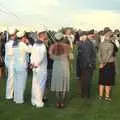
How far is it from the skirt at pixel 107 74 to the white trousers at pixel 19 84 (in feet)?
7.21

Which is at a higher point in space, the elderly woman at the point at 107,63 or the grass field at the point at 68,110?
the elderly woman at the point at 107,63

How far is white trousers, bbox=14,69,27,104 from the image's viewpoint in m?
15.1

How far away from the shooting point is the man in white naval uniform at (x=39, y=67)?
47.6 feet

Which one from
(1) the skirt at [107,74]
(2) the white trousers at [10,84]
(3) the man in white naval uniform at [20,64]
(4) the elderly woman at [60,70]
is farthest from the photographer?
(2) the white trousers at [10,84]

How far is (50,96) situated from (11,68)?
153cm

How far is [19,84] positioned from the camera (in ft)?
50.1

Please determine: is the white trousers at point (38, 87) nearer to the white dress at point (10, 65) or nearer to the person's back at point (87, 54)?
the white dress at point (10, 65)

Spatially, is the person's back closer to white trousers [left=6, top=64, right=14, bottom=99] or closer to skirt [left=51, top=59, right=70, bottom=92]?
skirt [left=51, top=59, right=70, bottom=92]

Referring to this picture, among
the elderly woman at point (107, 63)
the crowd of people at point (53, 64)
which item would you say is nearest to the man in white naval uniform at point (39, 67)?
the crowd of people at point (53, 64)

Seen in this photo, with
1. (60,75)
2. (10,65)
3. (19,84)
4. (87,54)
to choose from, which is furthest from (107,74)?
(10,65)

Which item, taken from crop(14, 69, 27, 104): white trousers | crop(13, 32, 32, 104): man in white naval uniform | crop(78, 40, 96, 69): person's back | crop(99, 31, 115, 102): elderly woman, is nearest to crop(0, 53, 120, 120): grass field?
crop(14, 69, 27, 104): white trousers

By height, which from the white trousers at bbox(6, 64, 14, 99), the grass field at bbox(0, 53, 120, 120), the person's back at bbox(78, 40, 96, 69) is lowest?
the grass field at bbox(0, 53, 120, 120)

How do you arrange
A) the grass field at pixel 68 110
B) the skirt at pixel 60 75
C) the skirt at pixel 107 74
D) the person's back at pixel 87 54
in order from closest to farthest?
the grass field at pixel 68 110, the skirt at pixel 60 75, the skirt at pixel 107 74, the person's back at pixel 87 54

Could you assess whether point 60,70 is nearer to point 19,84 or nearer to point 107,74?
point 19,84
